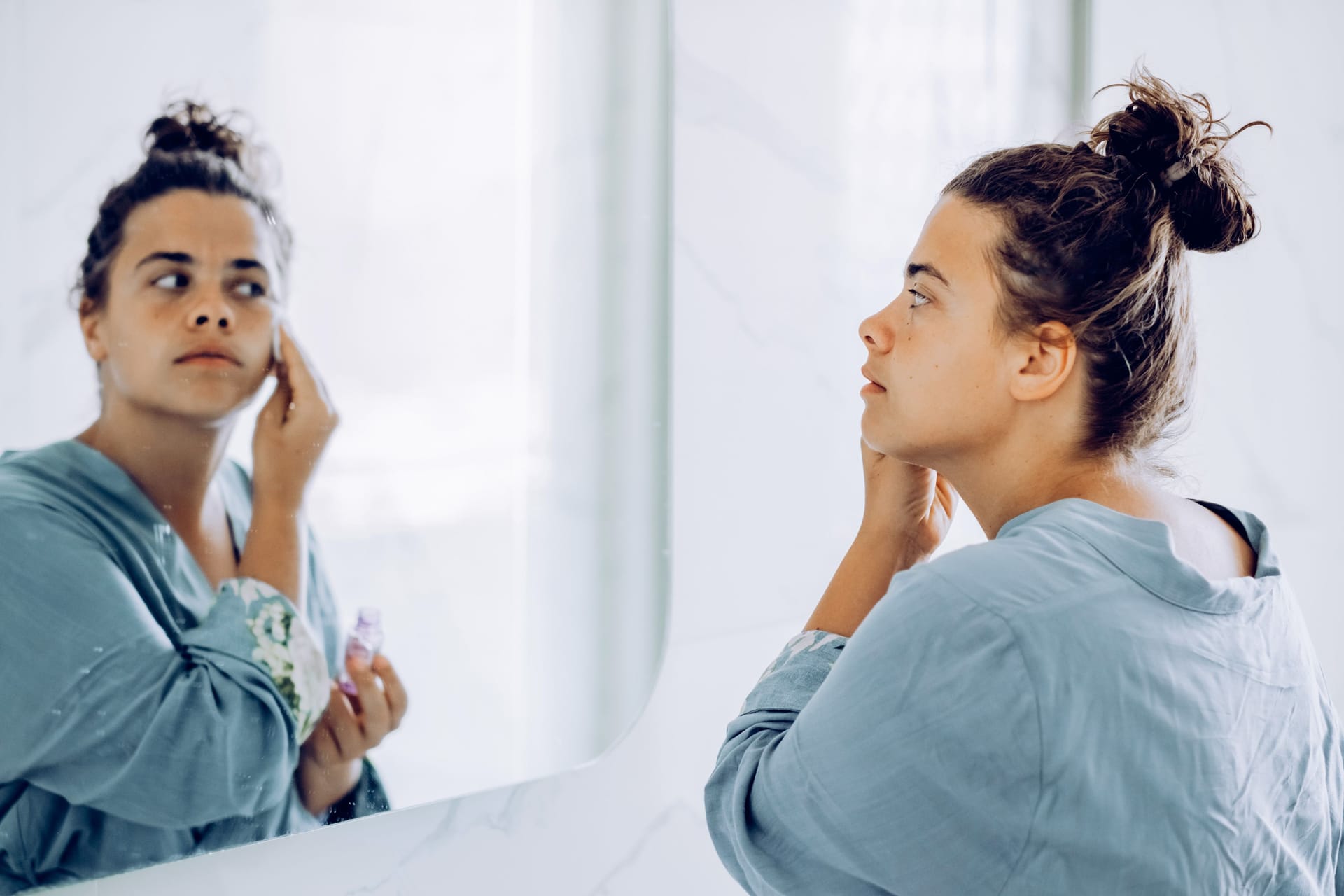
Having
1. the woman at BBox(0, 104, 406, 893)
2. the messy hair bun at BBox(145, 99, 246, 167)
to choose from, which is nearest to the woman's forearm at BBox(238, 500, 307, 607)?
the woman at BBox(0, 104, 406, 893)

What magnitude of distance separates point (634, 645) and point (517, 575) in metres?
0.13

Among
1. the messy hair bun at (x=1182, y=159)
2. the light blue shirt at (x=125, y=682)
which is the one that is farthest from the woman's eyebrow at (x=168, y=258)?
the messy hair bun at (x=1182, y=159)

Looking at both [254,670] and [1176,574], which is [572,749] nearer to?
[254,670]

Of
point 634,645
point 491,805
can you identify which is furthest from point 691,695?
point 491,805

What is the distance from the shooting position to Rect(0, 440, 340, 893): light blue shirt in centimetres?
60

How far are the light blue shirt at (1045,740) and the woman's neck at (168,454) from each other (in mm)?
362

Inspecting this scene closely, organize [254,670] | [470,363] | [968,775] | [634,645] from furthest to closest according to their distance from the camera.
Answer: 1. [634,645]
2. [470,363]
3. [254,670]
4. [968,775]

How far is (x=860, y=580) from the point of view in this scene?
2.62ft

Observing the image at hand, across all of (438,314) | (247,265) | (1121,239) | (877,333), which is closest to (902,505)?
(877,333)

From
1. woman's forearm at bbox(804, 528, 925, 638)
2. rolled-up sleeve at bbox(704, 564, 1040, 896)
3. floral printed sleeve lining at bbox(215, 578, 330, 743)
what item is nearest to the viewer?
rolled-up sleeve at bbox(704, 564, 1040, 896)

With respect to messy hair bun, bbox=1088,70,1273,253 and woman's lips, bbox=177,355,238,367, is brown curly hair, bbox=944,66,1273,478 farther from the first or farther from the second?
woman's lips, bbox=177,355,238,367

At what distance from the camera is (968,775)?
0.57 meters

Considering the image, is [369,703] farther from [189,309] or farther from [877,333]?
[877,333]

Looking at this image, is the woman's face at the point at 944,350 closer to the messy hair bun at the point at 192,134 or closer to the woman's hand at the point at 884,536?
the woman's hand at the point at 884,536
